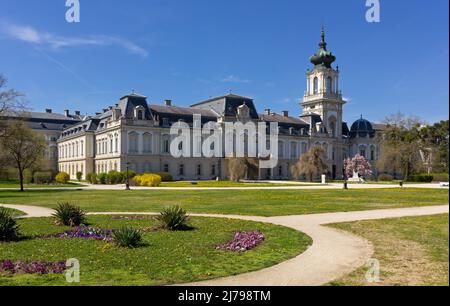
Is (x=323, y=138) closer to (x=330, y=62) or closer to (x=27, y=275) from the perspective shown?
(x=330, y=62)

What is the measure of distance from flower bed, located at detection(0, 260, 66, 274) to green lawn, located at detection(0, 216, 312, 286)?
35 cm

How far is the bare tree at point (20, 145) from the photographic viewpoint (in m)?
40.9

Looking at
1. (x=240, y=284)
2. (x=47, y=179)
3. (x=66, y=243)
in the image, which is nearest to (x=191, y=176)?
(x=47, y=179)

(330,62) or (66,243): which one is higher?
(330,62)

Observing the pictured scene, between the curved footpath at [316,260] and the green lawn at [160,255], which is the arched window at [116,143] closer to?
the green lawn at [160,255]

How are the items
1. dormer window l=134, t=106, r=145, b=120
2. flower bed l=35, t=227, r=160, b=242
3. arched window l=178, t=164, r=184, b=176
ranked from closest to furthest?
flower bed l=35, t=227, r=160, b=242
dormer window l=134, t=106, r=145, b=120
arched window l=178, t=164, r=184, b=176

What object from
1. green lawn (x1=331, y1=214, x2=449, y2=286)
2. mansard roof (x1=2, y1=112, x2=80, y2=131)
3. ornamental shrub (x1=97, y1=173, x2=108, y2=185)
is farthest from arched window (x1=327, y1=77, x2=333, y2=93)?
green lawn (x1=331, y1=214, x2=449, y2=286)

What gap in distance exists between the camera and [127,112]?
6644 centimetres

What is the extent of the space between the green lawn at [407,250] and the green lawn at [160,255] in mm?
2030

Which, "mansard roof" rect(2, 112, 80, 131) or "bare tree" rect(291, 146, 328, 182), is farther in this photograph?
"mansard roof" rect(2, 112, 80, 131)

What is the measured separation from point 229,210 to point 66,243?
388 inches

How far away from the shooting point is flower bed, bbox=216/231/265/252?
11.6 m

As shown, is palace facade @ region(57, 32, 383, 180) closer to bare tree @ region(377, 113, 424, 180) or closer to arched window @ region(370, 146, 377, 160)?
arched window @ region(370, 146, 377, 160)

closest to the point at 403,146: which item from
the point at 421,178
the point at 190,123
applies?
the point at 421,178
